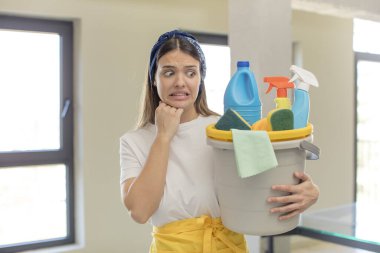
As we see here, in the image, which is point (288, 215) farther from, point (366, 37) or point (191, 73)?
point (366, 37)

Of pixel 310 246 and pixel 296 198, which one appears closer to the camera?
pixel 296 198

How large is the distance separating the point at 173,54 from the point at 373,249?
47.7 inches

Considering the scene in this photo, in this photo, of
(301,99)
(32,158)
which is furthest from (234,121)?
(32,158)

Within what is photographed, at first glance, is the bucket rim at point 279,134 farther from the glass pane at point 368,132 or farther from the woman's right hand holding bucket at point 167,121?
the glass pane at point 368,132

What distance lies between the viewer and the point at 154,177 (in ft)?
3.02

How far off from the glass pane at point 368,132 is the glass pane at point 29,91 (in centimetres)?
282

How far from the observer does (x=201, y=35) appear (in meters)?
3.02

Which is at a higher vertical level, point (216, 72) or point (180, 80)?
point (216, 72)

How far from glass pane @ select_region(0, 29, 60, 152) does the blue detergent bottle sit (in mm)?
1966

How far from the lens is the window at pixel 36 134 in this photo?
8.13ft

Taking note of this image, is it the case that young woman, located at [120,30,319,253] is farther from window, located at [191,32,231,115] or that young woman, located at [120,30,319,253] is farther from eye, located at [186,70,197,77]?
window, located at [191,32,231,115]

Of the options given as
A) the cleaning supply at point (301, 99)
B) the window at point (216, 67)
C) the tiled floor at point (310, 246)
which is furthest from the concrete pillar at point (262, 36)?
the tiled floor at point (310, 246)

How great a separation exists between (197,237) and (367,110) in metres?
3.49

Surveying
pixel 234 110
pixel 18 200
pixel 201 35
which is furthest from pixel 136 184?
pixel 201 35
